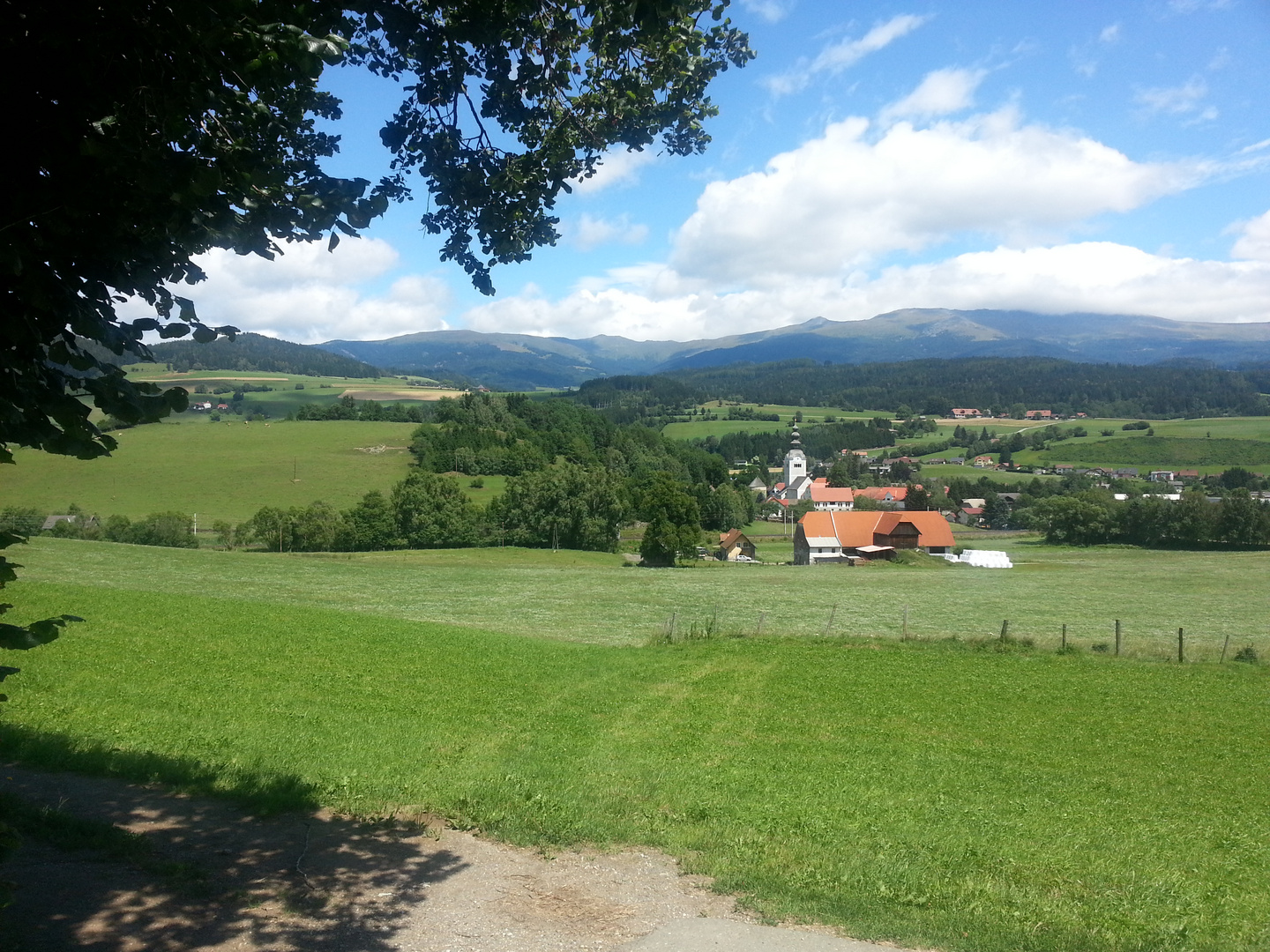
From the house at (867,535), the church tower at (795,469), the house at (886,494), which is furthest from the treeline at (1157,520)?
the church tower at (795,469)

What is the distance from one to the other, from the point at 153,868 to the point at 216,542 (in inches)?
2825

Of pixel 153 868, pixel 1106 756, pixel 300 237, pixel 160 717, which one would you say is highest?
pixel 300 237

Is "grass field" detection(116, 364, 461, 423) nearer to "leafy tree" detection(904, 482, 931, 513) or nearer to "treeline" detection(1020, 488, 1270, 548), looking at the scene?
"treeline" detection(1020, 488, 1270, 548)

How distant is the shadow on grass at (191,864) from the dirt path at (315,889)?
1 centimetres

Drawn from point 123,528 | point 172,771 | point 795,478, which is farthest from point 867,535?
point 172,771

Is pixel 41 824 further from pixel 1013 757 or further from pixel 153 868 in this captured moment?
pixel 1013 757

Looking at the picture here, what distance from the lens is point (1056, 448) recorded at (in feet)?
466

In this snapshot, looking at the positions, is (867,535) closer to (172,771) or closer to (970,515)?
(970,515)

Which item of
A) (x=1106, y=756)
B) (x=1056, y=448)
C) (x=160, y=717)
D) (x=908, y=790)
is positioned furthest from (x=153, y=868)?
(x=1056, y=448)

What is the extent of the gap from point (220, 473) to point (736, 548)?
52950 mm

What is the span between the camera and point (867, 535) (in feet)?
261

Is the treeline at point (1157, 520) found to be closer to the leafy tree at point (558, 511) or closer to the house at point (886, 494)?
the house at point (886, 494)

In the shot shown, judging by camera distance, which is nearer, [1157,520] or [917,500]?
[1157,520]

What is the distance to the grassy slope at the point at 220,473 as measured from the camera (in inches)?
Result: 2308
